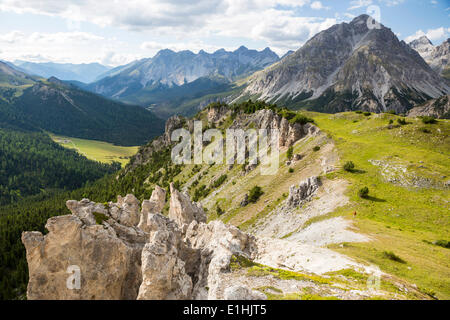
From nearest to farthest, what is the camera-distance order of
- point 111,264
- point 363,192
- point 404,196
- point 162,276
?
point 162,276 < point 111,264 < point 404,196 < point 363,192

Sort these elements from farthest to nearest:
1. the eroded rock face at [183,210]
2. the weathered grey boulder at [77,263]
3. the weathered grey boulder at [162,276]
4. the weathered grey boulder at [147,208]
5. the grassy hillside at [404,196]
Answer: the eroded rock face at [183,210] < the weathered grey boulder at [147,208] < the grassy hillside at [404,196] < the weathered grey boulder at [77,263] < the weathered grey boulder at [162,276]

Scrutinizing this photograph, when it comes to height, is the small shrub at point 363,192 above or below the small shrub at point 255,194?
above

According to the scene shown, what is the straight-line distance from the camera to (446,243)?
32.4m

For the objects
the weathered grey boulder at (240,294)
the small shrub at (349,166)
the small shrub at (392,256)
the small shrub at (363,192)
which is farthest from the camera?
the small shrub at (349,166)

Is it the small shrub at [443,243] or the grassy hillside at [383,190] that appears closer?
the grassy hillside at [383,190]

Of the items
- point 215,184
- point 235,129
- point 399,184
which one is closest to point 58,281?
point 399,184

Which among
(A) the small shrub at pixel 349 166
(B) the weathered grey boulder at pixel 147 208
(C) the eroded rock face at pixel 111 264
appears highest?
(A) the small shrub at pixel 349 166

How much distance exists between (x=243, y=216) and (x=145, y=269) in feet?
157

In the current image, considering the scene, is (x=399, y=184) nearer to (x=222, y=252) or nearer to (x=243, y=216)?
(x=243, y=216)

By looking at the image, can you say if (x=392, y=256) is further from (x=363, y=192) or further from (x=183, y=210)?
(x=183, y=210)

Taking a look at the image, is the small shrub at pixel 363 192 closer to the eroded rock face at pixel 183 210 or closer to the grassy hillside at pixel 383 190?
the grassy hillside at pixel 383 190

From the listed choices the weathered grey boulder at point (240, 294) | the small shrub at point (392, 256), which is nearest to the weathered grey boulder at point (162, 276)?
the weathered grey boulder at point (240, 294)

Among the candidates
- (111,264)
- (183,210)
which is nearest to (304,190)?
(183,210)
